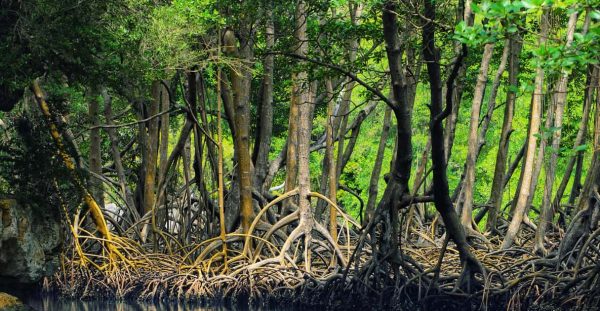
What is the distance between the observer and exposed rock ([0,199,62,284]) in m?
14.0

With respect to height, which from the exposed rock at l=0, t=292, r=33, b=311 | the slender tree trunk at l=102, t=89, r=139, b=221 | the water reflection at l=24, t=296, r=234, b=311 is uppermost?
the slender tree trunk at l=102, t=89, r=139, b=221

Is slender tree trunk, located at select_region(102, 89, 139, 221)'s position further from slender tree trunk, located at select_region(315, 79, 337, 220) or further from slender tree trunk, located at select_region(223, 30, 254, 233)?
slender tree trunk, located at select_region(223, 30, 254, 233)

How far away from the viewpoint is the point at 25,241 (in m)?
14.3

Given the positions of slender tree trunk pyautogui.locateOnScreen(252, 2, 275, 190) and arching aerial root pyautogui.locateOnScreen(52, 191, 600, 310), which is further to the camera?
slender tree trunk pyautogui.locateOnScreen(252, 2, 275, 190)

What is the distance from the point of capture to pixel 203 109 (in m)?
16.5

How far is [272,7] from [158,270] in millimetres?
4593

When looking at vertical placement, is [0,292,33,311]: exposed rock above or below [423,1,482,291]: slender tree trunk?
below

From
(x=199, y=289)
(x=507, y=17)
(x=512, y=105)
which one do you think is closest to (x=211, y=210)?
(x=199, y=289)

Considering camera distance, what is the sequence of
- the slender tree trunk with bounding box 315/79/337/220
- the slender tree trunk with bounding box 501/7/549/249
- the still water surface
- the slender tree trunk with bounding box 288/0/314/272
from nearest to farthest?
the still water surface, the slender tree trunk with bounding box 288/0/314/272, the slender tree trunk with bounding box 501/7/549/249, the slender tree trunk with bounding box 315/79/337/220

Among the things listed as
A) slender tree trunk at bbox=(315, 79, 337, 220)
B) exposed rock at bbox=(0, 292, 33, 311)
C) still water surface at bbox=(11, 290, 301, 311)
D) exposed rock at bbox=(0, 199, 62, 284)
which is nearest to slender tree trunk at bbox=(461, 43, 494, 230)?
slender tree trunk at bbox=(315, 79, 337, 220)

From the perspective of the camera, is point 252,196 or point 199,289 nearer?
point 199,289

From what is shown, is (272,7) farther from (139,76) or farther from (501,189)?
(501,189)

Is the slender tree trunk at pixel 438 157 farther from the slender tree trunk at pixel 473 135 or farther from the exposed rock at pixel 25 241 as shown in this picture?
the exposed rock at pixel 25 241

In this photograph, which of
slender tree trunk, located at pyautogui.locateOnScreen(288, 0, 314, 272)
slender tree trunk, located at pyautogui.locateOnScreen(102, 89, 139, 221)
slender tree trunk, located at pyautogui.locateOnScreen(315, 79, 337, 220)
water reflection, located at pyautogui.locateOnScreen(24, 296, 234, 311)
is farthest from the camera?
slender tree trunk, located at pyautogui.locateOnScreen(102, 89, 139, 221)
